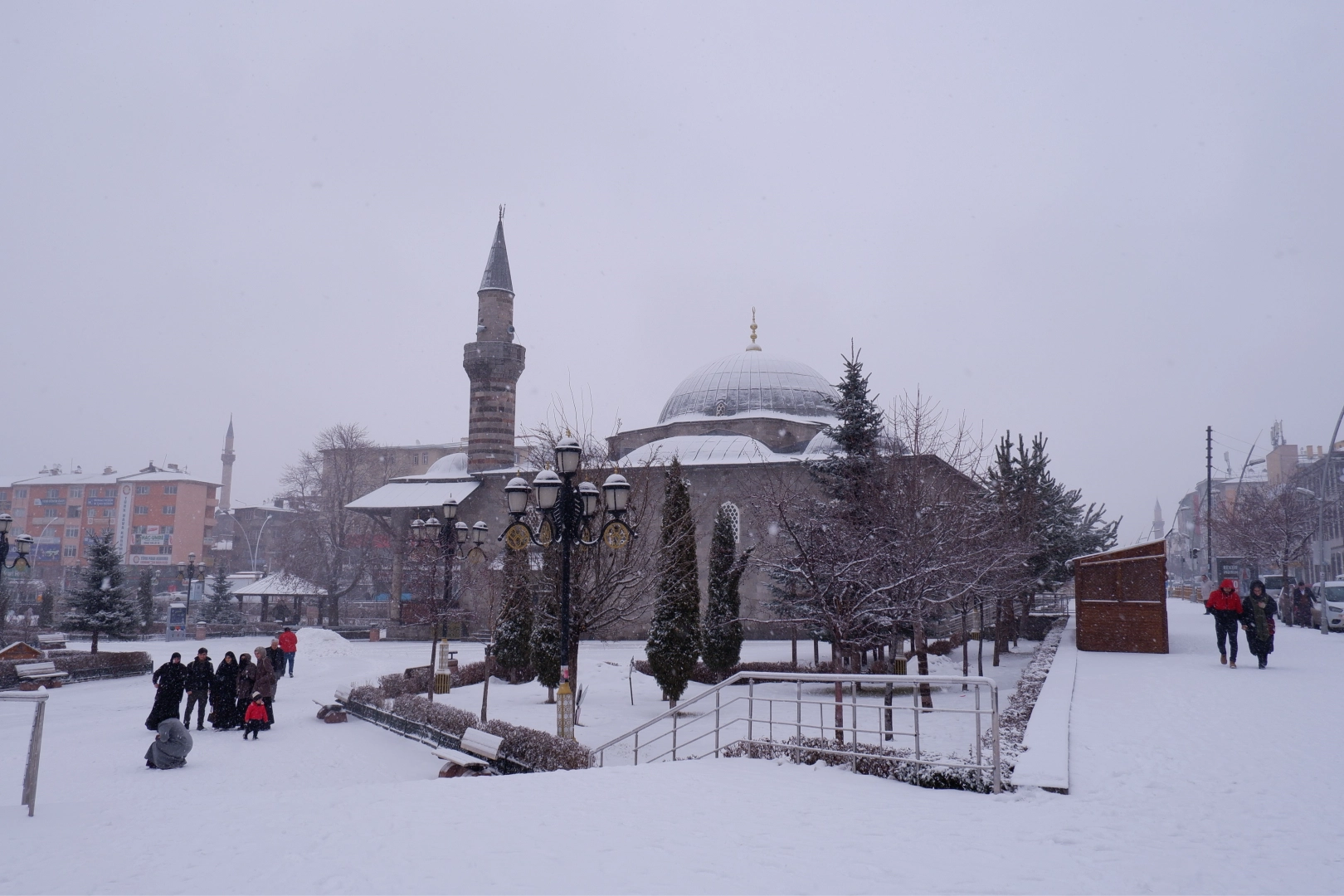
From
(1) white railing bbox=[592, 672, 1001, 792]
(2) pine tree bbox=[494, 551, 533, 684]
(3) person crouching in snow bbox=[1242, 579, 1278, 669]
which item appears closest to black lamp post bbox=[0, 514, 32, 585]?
(2) pine tree bbox=[494, 551, 533, 684]

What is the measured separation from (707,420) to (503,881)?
3312cm

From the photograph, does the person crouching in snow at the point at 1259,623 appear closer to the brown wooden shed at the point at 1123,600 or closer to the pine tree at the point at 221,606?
the brown wooden shed at the point at 1123,600

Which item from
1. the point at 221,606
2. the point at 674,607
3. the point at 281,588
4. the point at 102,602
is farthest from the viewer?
the point at 221,606

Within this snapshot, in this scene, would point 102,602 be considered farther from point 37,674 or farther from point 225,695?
point 225,695

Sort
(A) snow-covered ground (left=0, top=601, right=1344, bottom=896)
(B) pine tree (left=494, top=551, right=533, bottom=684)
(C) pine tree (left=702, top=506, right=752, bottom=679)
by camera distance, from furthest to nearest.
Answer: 1. (C) pine tree (left=702, top=506, right=752, bottom=679)
2. (B) pine tree (left=494, top=551, right=533, bottom=684)
3. (A) snow-covered ground (left=0, top=601, right=1344, bottom=896)

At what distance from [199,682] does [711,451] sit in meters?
22.4

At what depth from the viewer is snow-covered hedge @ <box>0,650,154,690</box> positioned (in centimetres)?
1909

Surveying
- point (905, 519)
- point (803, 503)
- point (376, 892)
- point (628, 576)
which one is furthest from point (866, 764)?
point (803, 503)

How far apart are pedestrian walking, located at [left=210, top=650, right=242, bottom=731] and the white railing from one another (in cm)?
582

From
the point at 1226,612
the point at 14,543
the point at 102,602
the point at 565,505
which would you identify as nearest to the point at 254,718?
the point at 565,505

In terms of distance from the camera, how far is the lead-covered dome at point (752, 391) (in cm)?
3847

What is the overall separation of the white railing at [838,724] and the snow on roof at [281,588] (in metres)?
23.8

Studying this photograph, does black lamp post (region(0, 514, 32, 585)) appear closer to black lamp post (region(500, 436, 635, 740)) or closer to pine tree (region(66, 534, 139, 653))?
pine tree (region(66, 534, 139, 653))

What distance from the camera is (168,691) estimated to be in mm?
10836
